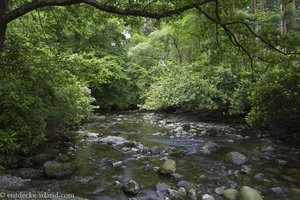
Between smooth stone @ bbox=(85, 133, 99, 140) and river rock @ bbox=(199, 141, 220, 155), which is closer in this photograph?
river rock @ bbox=(199, 141, 220, 155)

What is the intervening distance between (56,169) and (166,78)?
1068 centimetres

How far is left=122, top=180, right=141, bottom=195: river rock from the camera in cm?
525

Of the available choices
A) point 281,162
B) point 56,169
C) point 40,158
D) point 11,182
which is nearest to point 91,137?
point 40,158

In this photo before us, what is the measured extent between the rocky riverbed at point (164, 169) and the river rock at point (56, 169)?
0.07ft

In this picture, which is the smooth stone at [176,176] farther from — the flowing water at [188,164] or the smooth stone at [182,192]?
the smooth stone at [182,192]

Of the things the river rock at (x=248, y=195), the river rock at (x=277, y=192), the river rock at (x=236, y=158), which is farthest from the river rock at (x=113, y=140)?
the river rock at (x=277, y=192)

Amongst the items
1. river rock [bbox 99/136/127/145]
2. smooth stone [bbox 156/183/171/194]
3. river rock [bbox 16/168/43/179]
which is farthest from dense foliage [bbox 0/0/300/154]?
smooth stone [bbox 156/183/171/194]

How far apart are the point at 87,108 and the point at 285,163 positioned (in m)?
7.24

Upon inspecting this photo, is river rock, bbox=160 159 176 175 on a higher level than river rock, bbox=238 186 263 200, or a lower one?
higher

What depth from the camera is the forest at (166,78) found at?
507 cm

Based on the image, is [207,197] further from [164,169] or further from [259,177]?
[259,177]

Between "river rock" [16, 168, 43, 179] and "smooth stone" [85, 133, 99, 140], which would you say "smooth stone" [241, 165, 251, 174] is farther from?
"smooth stone" [85, 133, 99, 140]

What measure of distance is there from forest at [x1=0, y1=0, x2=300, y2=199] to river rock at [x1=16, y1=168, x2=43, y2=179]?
18.2 inches

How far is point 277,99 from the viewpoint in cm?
866
